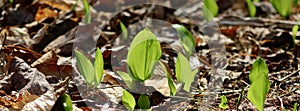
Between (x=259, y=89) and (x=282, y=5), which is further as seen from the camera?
(x=282, y=5)

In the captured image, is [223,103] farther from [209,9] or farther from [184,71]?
[209,9]

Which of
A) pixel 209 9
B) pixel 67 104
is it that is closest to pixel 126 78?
pixel 67 104

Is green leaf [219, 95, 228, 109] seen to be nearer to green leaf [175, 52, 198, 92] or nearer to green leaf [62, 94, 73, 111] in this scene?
green leaf [175, 52, 198, 92]

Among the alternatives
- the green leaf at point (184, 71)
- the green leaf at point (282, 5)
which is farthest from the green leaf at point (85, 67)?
the green leaf at point (282, 5)

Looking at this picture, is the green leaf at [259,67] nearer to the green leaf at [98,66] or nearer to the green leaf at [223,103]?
the green leaf at [223,103]

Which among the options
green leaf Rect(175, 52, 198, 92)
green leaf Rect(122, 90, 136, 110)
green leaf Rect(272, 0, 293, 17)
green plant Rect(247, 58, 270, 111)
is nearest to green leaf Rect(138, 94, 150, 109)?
green leaf Rect(122, 90, 136, 110)

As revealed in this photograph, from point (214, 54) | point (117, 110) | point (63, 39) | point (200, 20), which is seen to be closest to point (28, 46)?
point (63, 39)
